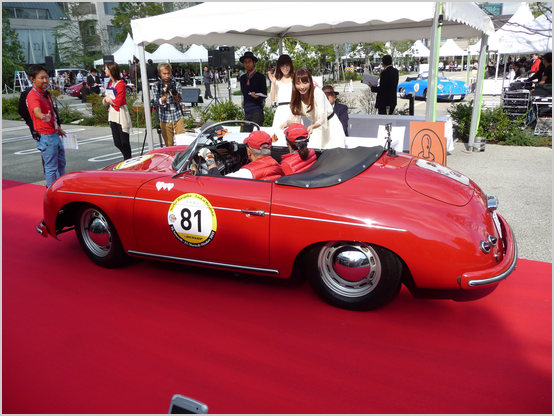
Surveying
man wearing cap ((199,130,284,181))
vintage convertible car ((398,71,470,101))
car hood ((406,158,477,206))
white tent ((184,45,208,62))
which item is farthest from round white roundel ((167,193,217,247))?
white tent ((184,45,208,62))

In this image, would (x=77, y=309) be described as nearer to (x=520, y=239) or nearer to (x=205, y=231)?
(x=205, y=231)

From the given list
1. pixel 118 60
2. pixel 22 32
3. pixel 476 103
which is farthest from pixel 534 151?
pixel 22 32

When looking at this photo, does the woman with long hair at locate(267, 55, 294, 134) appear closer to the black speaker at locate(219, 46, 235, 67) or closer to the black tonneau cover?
the black tonneau cover

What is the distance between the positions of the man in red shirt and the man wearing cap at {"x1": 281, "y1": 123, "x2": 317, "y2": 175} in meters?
3.80

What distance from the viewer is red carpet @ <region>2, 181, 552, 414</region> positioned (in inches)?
95.5

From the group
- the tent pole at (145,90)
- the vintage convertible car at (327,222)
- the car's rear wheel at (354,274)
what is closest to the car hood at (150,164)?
the vintage convertible car at (327,222)

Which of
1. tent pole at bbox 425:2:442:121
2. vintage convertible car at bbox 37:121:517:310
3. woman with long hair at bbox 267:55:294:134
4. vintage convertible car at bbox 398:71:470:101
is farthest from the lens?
vintage convertible car at bbox 398:71:470:101

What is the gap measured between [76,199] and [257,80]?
4706mm

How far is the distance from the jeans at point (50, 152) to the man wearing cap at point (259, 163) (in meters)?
3.49

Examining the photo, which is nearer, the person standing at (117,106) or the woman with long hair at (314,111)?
the woman with long hair at (314,111)

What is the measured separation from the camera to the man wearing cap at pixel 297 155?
11.9ft

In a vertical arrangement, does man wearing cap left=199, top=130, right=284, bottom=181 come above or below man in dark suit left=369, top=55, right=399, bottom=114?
below

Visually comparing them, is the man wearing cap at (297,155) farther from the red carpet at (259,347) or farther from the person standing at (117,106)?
the person standing at (117,106)

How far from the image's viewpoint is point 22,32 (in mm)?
50250
